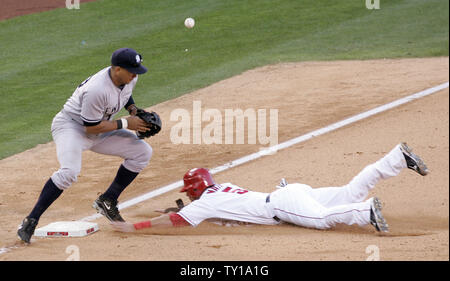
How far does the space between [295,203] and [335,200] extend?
1.18ft

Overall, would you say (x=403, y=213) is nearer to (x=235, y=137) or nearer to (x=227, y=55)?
(x=235, y=137)

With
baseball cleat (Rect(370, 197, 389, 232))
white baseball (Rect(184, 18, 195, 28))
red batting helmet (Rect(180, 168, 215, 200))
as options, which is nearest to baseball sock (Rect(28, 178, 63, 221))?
red batting helmet (Rect(180, 168, 215, 200))

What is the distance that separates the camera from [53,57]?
13.2 metres

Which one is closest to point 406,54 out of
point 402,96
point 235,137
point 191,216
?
point 402,96

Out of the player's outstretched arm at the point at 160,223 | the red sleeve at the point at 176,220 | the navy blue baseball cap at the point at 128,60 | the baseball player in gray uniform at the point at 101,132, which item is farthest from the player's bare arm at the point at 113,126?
the red sleeve at the point at 176,220

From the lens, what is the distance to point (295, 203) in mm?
5879

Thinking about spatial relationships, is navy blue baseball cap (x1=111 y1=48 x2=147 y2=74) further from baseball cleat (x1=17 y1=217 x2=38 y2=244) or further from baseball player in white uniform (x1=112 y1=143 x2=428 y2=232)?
baseball cleat (x1=17 y1=217 x2=38 y2=244)

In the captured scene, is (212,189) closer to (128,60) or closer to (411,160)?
(128,60)

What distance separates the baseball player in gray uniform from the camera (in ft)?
20.0

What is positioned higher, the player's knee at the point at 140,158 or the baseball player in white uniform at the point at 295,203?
the player's knee at the point at 140,158

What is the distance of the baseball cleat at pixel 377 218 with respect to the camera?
551cm

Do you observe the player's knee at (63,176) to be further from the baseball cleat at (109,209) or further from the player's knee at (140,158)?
the player's knee at (140,158)

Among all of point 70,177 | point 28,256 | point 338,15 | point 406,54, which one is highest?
point 338,15

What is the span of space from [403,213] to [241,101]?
4455 mm
